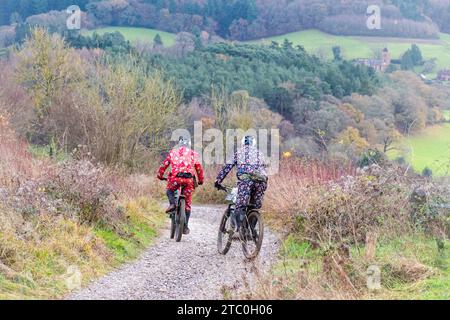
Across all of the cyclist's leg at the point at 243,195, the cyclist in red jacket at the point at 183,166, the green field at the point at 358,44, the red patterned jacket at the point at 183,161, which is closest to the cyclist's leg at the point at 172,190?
the cyclist in red jacket at the point at 183,166

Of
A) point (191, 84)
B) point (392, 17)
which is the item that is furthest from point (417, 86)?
point (392, 17)

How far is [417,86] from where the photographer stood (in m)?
67.9

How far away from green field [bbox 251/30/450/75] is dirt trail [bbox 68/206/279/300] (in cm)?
8063

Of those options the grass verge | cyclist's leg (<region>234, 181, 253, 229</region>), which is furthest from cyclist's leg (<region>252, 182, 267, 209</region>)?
the grass verge

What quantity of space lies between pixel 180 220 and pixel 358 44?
3423 inches

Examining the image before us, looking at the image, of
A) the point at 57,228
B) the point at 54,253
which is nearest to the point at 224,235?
the point at 57,228

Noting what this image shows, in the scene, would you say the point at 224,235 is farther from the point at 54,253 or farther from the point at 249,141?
the point at 54,253

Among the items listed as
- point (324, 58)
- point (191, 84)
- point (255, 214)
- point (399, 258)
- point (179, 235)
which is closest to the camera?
point (399, 258)

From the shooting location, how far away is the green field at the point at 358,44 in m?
91.2

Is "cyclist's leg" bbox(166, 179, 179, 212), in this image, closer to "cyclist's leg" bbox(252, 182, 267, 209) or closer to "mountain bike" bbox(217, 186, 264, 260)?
"mountain bike" bbox(217, 186, 264, 260)

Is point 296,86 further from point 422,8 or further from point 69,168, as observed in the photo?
point 69,168

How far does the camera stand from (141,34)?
9788cm
